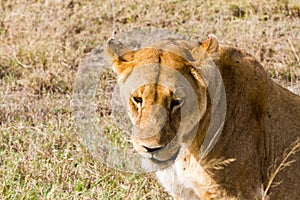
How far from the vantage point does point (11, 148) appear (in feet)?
14.9

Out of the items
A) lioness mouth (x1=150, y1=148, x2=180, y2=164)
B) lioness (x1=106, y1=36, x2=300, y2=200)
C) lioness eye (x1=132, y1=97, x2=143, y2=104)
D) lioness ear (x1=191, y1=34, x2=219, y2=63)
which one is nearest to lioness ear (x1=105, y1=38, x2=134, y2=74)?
lioness (x1=106, y1=36, x2=300, y2=200)

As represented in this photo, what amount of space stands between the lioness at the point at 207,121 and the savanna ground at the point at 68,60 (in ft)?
2.27

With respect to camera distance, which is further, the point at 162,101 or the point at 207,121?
the point at 207,121

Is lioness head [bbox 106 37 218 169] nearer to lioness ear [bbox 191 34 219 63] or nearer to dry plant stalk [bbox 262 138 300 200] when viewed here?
lioness ear [bbox 191 34 219 63]

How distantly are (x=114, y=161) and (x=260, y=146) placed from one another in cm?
127

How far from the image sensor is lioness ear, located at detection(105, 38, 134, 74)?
10.8 feet

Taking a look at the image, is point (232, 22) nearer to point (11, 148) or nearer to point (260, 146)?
point (11, 148)

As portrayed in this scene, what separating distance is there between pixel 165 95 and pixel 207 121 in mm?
317

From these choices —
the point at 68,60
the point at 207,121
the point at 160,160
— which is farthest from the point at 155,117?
the point at 68,60

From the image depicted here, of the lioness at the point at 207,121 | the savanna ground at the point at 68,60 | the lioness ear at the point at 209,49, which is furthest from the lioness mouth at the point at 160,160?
the savanna ground at the point at 68,60

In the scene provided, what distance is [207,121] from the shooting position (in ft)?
10.7

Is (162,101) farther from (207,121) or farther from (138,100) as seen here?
(207,121)

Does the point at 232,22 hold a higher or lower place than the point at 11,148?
higher

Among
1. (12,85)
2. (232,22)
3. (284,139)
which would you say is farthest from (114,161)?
(232,22)
